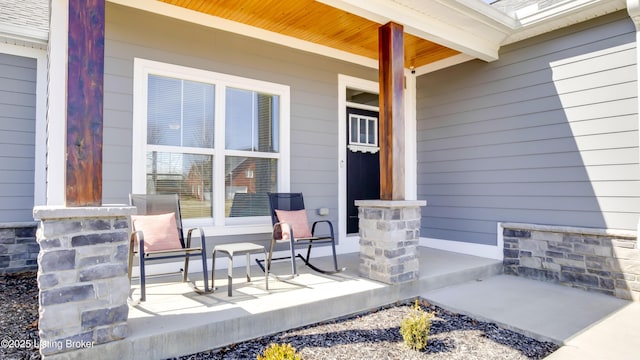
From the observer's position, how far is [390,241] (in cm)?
351

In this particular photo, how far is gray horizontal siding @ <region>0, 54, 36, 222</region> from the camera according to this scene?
435 centimetres

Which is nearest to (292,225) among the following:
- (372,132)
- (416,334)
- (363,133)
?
(416,334)

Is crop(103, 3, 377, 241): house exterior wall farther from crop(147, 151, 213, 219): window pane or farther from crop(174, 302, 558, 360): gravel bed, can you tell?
crop(174, 302, 558, 360): gravel bed

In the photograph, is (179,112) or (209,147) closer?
(179,112)

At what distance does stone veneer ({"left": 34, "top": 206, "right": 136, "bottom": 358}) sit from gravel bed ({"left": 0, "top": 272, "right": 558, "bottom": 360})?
472mm

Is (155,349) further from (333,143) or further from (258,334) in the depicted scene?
(333,143)

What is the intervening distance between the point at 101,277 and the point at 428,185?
4.66 metres

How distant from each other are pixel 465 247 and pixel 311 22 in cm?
369

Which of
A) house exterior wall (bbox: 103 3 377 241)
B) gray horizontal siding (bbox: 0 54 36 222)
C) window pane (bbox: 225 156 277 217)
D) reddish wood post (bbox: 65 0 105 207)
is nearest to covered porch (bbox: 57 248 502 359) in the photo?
window pane (bbox: 225 156 277 217)

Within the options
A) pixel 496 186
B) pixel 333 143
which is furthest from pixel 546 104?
pixel 333 143

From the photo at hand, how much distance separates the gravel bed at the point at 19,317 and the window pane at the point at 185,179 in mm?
1433

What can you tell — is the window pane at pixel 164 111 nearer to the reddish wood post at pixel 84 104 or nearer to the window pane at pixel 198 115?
the window pane at pixel 198 115

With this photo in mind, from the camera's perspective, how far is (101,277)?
7.10 feet

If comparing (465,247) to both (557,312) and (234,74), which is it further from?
(234,74)
